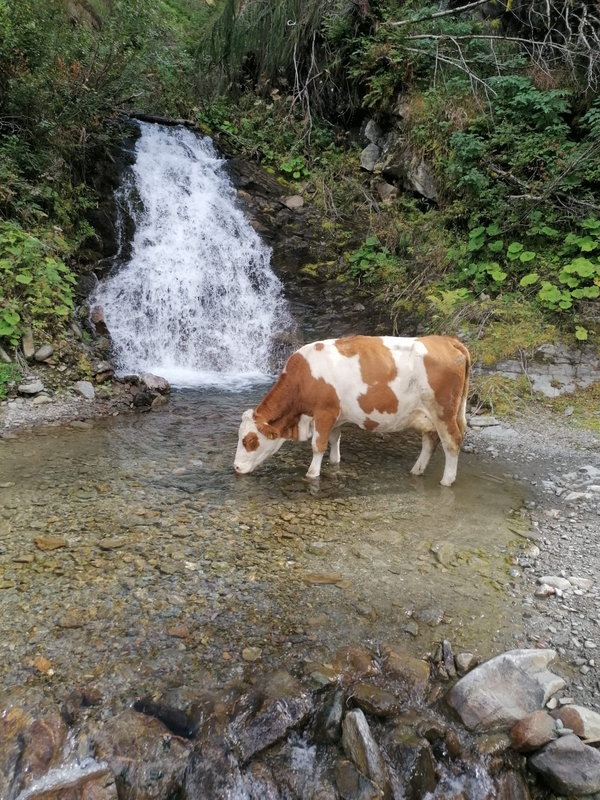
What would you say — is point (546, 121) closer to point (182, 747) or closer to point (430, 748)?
point (430, 748)

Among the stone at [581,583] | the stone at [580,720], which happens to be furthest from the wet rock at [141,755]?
the stone at [581,583]

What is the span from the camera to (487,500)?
205 inches

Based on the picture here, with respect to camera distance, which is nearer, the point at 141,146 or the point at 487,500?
the point at 487,500

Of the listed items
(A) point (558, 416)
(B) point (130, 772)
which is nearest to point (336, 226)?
(A) point (558, 416)

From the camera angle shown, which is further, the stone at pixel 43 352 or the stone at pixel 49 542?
the stone at pixel 43 352

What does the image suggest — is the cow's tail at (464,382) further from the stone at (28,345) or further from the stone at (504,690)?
the stone at (28,345)

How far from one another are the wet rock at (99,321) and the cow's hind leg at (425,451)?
21.9ft

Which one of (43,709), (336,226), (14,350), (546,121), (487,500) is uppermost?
(546,121)

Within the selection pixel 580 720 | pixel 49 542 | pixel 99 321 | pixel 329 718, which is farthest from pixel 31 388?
pixel 580 720

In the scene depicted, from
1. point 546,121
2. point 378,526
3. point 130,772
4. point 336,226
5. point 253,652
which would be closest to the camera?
point 130,772

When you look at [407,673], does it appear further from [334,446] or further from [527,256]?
[527,256]

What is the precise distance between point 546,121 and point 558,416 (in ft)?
19.8

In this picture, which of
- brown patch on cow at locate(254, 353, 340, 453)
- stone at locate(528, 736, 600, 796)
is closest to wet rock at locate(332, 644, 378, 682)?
stone at locate(528, 736, 600, 796)

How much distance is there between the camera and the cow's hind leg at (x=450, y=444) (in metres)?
5.42
